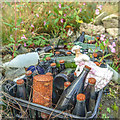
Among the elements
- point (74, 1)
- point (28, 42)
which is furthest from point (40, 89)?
point (74, 1)

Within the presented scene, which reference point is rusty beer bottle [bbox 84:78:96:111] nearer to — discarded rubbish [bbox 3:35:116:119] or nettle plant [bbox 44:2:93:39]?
discarded rubbish [bbox 3:35:116:119]

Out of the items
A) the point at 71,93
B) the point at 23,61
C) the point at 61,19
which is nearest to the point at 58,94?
the point at 71,93

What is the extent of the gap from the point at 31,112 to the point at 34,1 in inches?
107

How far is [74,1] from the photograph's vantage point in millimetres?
3150

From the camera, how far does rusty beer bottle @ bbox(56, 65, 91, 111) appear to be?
0.82 m

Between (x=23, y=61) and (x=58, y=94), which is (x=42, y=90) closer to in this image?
(x=58, y=94)

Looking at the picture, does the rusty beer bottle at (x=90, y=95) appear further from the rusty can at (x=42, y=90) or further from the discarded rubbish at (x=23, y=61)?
the discarded rubbish at (x=23, y=61)

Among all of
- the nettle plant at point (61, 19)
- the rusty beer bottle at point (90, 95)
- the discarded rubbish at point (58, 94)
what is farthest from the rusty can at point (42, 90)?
the nettle plant at point (61, 19)

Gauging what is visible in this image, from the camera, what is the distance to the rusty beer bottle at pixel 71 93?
816 millimetres

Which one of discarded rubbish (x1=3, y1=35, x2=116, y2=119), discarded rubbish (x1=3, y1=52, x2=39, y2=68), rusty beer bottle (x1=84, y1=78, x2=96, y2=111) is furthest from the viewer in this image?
discarded rubbish (x1=3, y1=52, x2=39, y2=68)

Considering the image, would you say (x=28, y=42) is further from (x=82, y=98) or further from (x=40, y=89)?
(x=82, y=98)

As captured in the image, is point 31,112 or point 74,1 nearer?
point 31,112

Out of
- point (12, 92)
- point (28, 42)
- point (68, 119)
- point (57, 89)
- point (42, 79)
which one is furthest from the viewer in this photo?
point (28, 42)

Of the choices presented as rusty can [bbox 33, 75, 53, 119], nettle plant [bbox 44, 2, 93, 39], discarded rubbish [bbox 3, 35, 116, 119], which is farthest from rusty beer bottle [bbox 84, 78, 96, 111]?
nettle plant [bbox 44, 2, 93, 39]
